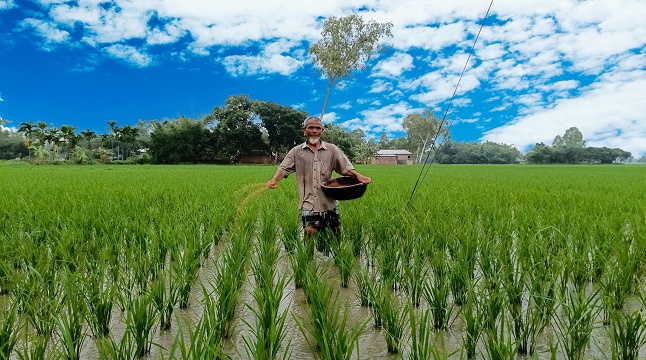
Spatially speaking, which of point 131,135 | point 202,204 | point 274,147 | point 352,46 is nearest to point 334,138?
point 274,147

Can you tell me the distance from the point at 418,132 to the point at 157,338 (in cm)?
5868

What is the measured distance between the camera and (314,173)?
9.86 feet

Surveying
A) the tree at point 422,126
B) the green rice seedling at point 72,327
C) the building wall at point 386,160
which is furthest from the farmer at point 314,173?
the building wall at point 386,160

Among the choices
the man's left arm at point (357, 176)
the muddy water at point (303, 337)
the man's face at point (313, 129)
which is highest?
the man's face at point (313, 129)

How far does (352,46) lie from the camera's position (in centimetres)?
2494

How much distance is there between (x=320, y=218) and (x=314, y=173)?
0.36 meters

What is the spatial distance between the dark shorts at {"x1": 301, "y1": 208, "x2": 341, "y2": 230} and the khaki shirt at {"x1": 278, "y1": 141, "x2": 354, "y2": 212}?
0.05 metres

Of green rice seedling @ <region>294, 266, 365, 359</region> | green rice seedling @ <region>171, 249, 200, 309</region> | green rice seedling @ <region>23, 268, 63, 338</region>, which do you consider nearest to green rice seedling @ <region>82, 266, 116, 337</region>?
green rice seedling @ <region>23, 268, 63, 338</region>

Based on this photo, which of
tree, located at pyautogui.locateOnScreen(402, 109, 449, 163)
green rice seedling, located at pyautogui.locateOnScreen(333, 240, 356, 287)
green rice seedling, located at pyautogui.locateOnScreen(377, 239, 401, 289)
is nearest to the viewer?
green rice seedling, located at pyautogui.locateOnScreen(377, 239, 401, 289)

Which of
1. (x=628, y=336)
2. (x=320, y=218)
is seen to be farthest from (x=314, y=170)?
(x=628, y=336)

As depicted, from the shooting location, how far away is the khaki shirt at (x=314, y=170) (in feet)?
9.86

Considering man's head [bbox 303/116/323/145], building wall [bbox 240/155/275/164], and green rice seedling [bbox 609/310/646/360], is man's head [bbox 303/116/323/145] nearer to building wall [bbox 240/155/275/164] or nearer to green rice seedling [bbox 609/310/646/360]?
green rice seedling [bbox 609/310/646/360]

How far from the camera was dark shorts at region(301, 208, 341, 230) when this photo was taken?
3.05m

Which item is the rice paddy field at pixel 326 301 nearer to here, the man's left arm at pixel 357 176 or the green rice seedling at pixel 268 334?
the green rice seedling at pixel 268 334
